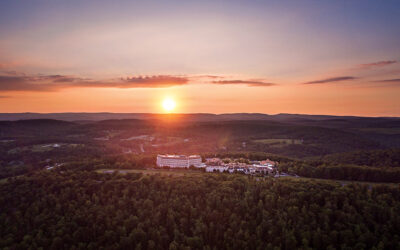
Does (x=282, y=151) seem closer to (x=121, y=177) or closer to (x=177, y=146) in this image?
(x=177, y=146)

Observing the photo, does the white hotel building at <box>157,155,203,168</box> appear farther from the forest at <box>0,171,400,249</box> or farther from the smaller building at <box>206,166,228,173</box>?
the forest at <box>0,171,400,249</box>

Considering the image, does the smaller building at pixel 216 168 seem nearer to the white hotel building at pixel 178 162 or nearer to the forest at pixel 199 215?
the white hotel building at pixel 178 162

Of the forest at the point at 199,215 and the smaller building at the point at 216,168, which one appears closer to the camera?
the forest at the point at 199,215

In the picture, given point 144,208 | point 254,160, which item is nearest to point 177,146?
point 254,160

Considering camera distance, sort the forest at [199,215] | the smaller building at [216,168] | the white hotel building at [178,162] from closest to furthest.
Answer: the forest at [199,215], the smaller building at [216,168], the white hotel building at [178,162]

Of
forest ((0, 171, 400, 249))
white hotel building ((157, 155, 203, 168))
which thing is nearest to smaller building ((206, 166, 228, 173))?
white hotel building ((157, 155, 203, 168))

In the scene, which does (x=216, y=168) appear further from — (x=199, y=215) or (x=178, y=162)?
(x=199, y=215)

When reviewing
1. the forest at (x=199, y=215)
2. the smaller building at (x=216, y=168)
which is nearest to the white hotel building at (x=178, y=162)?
the smaller building at (x=216, y=168)

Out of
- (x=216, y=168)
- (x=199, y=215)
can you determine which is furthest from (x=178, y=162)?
(x=199, y=215)
